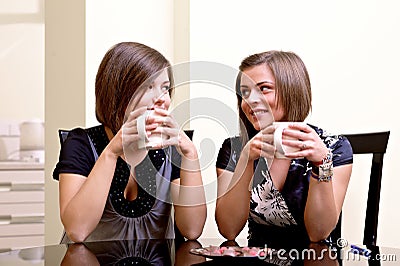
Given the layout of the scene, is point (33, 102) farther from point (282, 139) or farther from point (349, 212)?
point (282, 139)

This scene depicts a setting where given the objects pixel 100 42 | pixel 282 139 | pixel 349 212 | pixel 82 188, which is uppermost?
pixel 100 42

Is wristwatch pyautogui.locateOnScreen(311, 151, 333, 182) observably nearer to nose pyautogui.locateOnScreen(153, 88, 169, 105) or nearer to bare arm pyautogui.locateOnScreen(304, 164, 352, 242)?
bare arm pyautogui.locateOnScreen(304, 164, 352, 242)

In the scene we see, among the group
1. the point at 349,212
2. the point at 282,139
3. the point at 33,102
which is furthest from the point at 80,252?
the point at 33,102

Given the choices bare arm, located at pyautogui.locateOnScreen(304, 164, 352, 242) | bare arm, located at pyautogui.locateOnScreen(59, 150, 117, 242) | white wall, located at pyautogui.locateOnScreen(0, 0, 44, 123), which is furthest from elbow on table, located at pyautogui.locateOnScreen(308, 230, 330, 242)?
white wall, located at pyautogui.locateOnScreen(0, 0, 44, 123)

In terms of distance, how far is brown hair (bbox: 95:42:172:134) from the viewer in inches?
64.4

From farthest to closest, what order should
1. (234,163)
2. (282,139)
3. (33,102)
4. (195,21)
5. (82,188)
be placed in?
(33,102), (195,21), (234,163), (82,188), (282,139)

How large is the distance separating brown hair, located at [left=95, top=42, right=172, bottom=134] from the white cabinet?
2.55m

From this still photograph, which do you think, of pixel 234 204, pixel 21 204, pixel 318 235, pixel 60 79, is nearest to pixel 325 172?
pixel 318 235

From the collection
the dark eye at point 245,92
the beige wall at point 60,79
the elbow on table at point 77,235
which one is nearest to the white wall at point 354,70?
the beige wall at point 60,79

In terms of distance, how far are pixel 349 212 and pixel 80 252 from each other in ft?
3.95

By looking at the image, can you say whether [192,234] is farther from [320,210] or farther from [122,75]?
[122,75]

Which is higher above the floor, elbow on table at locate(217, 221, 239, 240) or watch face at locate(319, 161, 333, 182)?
watch face at locate(319, 161, 333, 182)

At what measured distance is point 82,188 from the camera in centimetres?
157

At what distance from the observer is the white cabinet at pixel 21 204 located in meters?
4.05
